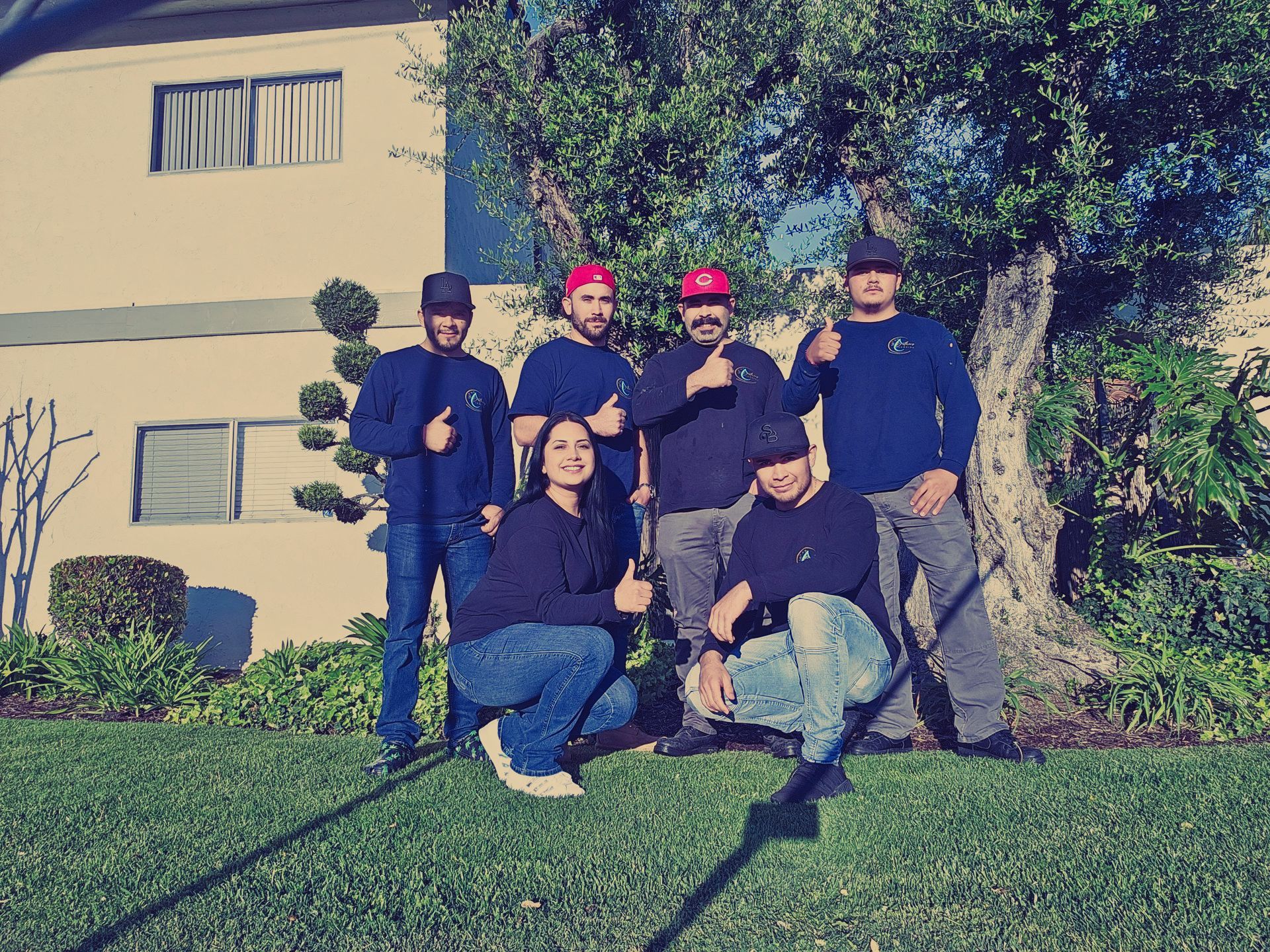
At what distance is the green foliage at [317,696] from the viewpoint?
5.17 metres

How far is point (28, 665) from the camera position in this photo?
21.5 ft

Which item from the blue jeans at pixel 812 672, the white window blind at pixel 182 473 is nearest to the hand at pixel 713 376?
the blue jeans at pixel 812 672

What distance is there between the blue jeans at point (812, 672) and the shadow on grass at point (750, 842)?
327mm

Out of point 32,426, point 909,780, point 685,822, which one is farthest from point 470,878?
point 32,426

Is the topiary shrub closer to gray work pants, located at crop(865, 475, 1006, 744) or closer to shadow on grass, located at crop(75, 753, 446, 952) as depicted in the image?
shadow on grass, located at crop(75, 753, 446, 952)

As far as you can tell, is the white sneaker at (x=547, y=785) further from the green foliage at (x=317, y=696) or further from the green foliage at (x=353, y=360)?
the green foliage at (x=353, y=360)

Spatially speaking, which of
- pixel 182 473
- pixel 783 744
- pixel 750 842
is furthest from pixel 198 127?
pixel 750 842

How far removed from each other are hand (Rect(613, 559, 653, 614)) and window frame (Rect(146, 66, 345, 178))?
22.6 ft

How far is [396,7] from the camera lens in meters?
8.64

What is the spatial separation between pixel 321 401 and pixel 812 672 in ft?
16.2

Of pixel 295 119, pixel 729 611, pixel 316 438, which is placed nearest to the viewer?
pixel 729 611

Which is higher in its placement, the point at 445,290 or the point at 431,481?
the point at 445,290

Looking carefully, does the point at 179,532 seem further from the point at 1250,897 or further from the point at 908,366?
the point at 1250,897

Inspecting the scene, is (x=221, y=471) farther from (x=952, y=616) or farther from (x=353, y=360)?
(x=952, y=616)
